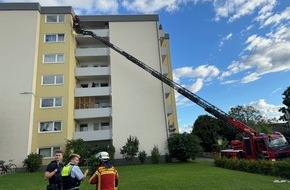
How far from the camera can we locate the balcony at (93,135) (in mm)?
29859

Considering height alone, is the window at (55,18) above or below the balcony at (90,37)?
above

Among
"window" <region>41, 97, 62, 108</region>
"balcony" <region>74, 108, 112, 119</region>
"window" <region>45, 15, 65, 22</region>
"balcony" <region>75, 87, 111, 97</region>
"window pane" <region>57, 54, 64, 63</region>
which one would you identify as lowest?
"balcony" <region>74, 108, 112, 119</region>

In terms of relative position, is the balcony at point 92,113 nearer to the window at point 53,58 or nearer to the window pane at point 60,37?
the window at point 53,58

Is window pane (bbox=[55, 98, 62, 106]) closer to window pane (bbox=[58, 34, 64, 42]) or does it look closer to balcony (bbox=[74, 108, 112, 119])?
balcony (bbox=[74, 108, 112, 119])

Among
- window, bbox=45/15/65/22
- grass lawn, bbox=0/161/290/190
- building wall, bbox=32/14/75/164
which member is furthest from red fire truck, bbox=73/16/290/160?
window, bbox=45/15/65/22

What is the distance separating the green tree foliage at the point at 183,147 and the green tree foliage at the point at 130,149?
385 cm

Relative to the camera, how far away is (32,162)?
25.5 meters

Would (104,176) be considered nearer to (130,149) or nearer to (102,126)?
(130,149)

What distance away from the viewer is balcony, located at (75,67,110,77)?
32750 mm

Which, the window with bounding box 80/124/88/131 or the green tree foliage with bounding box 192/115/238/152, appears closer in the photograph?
the window with bounding box 80/124/88/131

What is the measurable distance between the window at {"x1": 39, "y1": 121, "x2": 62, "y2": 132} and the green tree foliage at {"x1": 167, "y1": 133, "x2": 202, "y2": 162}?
1256cm

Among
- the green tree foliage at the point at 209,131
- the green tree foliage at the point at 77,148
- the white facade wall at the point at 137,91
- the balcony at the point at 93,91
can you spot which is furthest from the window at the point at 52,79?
the green tree foliage at the point at 209,131

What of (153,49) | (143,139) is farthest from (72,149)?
(153,49)

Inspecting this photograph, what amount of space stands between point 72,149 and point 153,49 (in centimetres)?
1571
